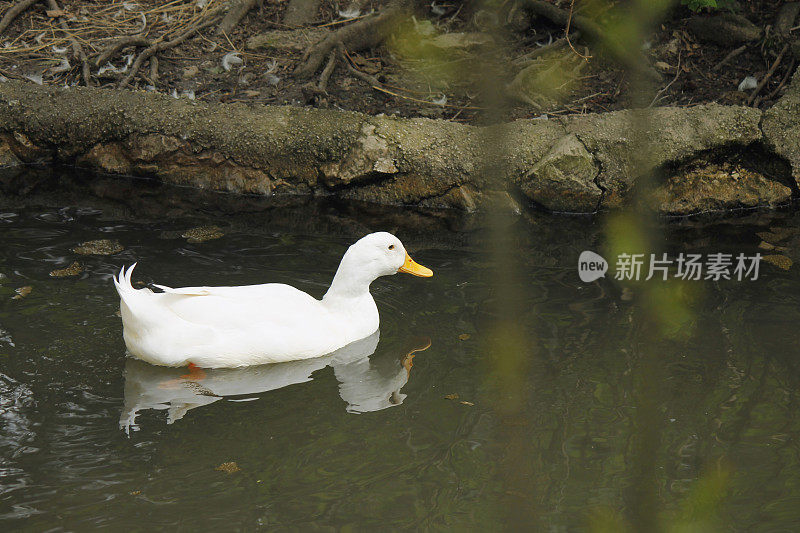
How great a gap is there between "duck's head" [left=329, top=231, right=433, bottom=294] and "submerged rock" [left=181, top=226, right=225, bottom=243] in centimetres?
144

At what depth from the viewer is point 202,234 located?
600 cm

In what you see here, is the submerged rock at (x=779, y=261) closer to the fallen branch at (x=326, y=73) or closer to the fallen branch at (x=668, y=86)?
the fallen branch at (x=668, y=86)

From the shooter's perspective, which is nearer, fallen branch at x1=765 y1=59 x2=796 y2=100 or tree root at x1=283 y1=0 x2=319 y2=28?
fallen branch at x1=765 y1=59 x2=796 y2=100

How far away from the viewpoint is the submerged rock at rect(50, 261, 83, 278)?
17.0 feet

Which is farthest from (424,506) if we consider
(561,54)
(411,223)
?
(561,54)

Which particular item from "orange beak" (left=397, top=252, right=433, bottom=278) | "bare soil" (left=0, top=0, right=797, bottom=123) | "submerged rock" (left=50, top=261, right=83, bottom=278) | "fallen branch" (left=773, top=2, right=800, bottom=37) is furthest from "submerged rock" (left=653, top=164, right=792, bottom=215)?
"submerged rock" (left=50, top=261, right=83, bottom=278)

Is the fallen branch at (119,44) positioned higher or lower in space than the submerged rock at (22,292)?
higher

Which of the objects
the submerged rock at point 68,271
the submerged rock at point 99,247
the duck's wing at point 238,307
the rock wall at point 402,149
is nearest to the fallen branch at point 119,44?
the rock wall at point 402,149

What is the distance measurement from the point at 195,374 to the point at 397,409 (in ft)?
3.52

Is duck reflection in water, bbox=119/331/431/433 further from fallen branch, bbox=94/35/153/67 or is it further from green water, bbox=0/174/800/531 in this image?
fallen branch, bbox=94/35/153/67

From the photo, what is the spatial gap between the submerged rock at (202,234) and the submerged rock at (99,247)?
456mm

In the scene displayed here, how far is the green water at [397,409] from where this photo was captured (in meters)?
3.37

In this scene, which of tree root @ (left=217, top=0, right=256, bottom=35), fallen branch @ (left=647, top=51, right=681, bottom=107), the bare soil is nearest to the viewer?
fallen branch @ (left=647, top=51, right=681, bottom=107)

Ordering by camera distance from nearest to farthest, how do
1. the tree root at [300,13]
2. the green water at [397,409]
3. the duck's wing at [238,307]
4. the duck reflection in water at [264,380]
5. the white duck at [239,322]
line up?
1. the green water at [397,409]
2. the duck reflection in water at [264,380]
3. the white duck at [239,322]
4. the duck's wing at [238,307]
5. the tree root at [300,13]
